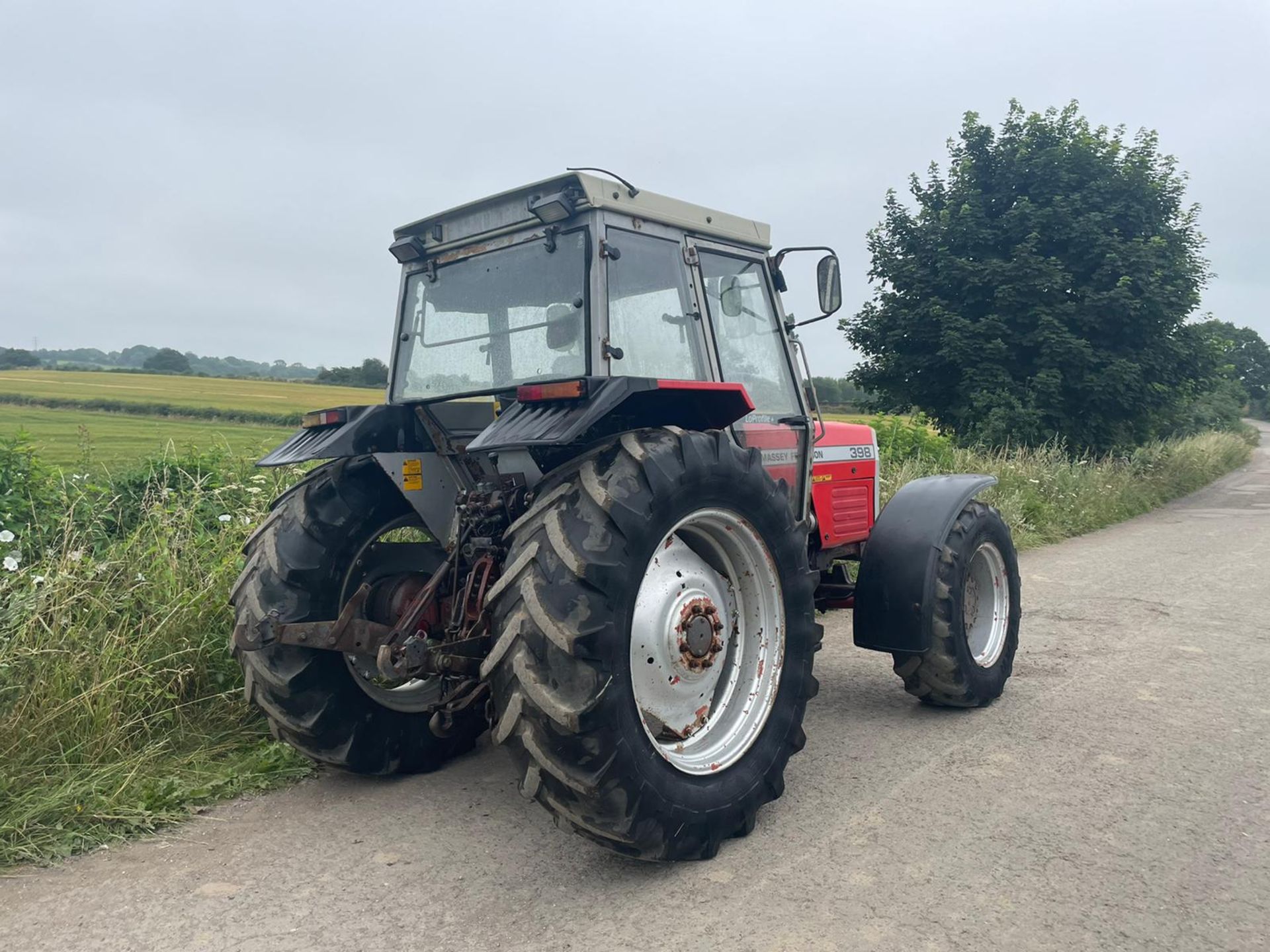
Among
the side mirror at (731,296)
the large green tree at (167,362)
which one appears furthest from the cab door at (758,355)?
the large green tree at (167,362)

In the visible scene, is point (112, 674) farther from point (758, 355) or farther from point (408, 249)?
point (758, 355)

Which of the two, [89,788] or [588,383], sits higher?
[588,383]

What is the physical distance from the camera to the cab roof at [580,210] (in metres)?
3.60

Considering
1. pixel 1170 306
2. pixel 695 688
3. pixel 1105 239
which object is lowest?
pixel 695 688

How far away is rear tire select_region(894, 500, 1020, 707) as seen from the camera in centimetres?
446

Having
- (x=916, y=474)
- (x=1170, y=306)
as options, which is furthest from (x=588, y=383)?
(x=1170, y=306)

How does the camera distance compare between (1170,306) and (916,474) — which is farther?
(1170,306)

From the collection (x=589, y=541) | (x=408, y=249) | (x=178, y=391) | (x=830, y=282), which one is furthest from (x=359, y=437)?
(x=178, y=391)

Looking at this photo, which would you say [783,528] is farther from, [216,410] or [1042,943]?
[216,410]

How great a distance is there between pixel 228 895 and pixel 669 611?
1.67 m

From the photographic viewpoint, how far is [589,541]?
2898 millimetres

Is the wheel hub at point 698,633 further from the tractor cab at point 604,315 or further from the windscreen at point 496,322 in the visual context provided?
the windscreen at point 496,322

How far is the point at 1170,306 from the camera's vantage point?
1537 centimetres

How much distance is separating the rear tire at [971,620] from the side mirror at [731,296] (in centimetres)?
149
